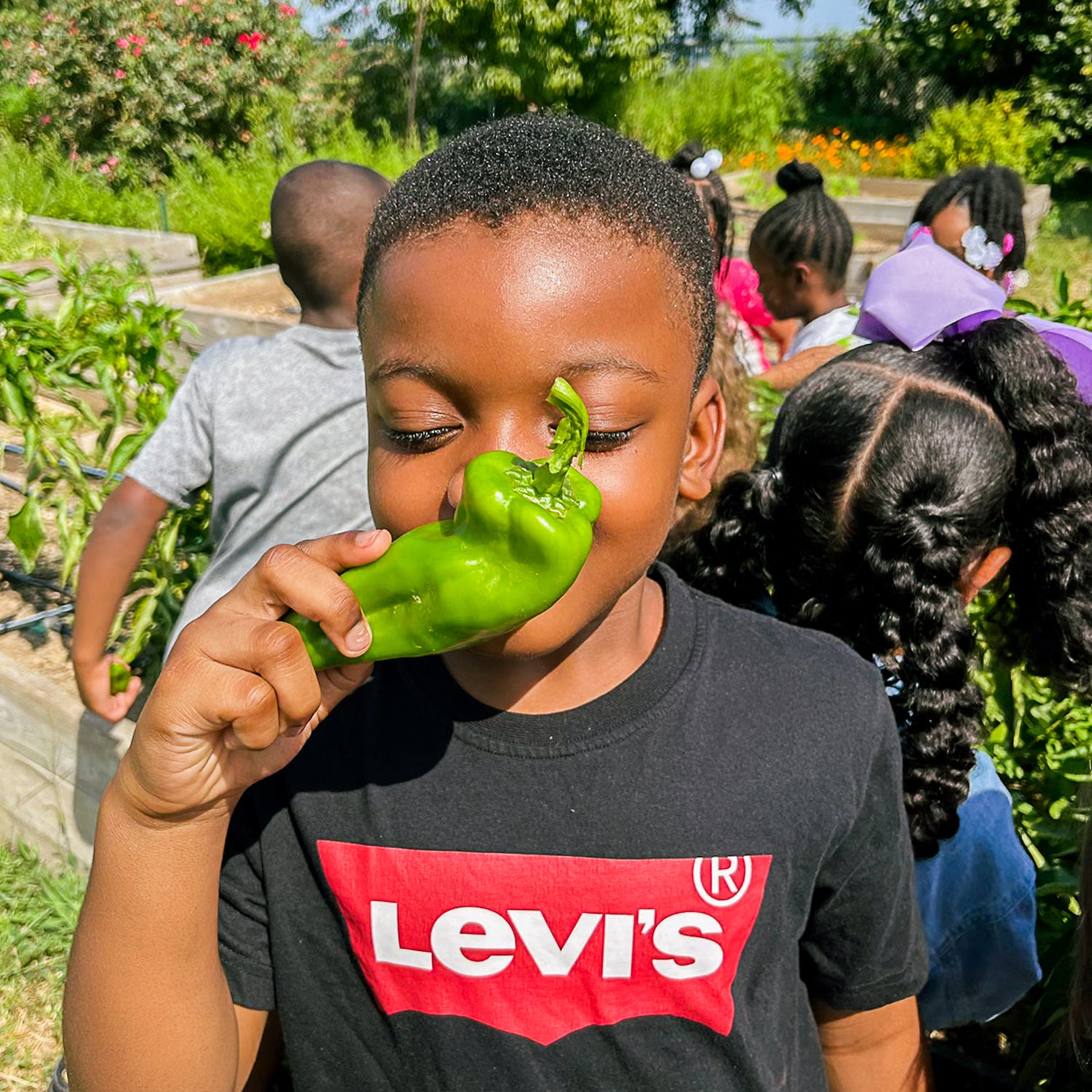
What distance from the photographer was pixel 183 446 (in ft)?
8.82

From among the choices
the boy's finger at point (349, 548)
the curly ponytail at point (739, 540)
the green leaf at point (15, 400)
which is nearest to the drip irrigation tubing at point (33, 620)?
the green leaf at point (15, 400)

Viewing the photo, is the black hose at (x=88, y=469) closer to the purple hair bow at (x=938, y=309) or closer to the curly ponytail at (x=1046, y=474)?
the purple hair bow at (x=938, y=309)

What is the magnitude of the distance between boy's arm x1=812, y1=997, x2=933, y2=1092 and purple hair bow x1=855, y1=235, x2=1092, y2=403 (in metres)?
1.22

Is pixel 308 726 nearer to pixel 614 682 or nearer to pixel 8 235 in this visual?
pixel 614 682

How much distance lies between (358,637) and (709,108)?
57.3 feet

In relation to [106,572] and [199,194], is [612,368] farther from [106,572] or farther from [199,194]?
[199,194]

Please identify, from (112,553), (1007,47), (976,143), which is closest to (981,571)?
(112,553)

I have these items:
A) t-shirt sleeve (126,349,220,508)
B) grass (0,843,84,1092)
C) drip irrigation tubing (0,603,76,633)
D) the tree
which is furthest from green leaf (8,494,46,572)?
the tree

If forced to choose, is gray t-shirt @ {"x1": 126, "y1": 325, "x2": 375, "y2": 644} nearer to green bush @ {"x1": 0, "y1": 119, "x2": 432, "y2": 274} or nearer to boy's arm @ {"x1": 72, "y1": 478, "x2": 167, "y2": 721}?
boy's arm @ {"x1": 72, "y1": 478, "x2": 167, "y2": 721}

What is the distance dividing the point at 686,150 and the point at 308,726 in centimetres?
558

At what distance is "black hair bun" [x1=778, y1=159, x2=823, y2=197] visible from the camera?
18.6ft

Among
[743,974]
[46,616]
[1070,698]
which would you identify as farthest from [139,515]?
[1070,698]

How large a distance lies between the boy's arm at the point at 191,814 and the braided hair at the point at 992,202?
15.6 feet

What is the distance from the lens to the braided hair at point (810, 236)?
5094 millimetres
